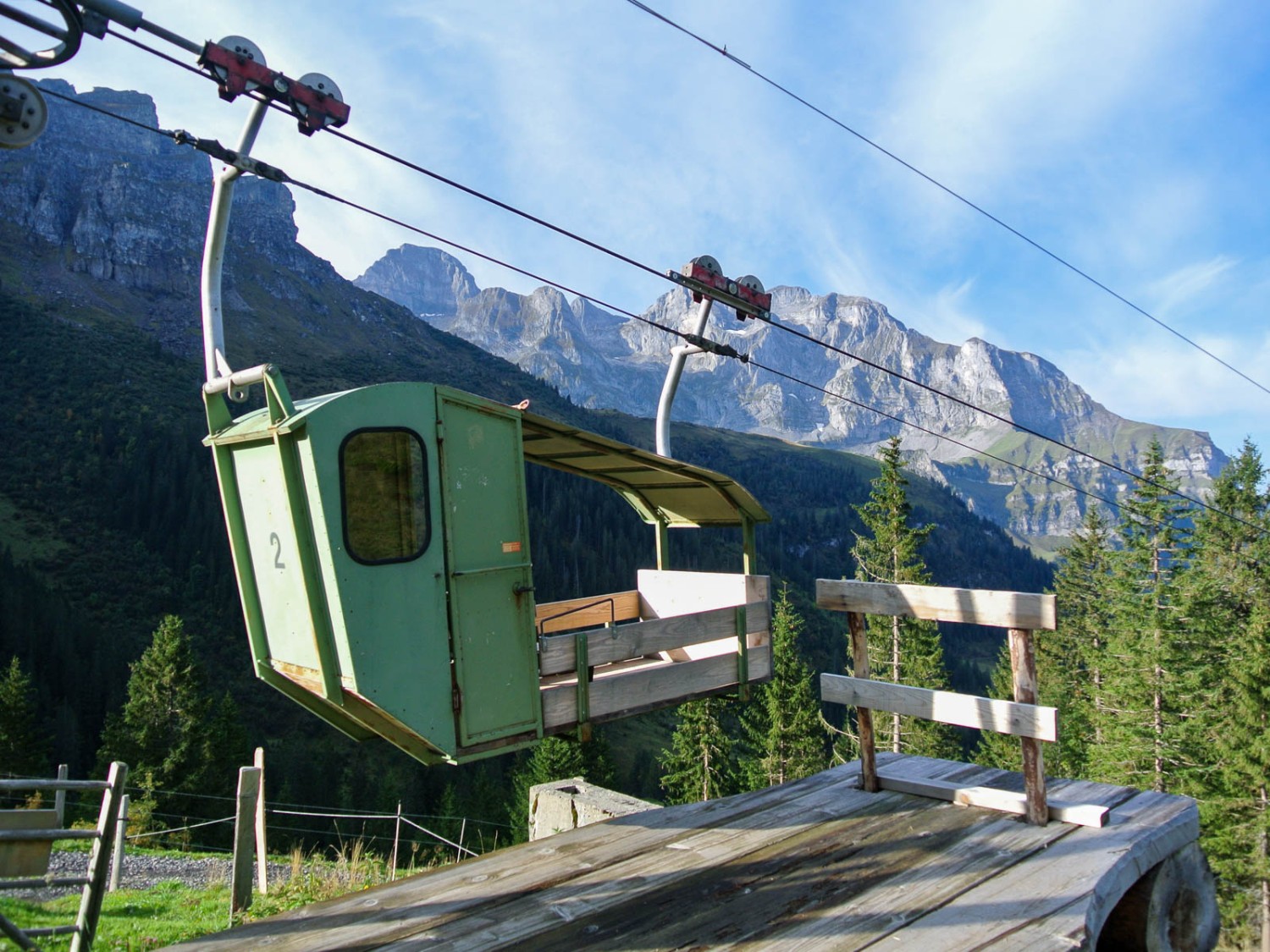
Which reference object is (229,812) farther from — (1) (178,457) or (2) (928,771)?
(1) (178,457)

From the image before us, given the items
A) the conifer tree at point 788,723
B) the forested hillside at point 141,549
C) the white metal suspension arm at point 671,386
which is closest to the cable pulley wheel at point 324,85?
the white metal suspension arm at point 671,386

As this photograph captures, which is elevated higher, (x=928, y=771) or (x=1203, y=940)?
(x=928, y=771)

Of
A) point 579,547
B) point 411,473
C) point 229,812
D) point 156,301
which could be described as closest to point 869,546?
point 411,473

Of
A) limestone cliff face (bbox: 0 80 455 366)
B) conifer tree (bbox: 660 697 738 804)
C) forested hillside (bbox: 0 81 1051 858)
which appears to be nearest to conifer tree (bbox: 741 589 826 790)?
conifer tree (bbox: 660 697 738 804)

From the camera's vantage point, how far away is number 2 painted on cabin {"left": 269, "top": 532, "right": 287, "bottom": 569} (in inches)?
185

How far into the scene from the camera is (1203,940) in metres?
4.62

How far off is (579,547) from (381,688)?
348 ft

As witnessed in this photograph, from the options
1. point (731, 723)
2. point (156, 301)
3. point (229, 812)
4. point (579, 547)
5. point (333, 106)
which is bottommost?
point (731, 723)

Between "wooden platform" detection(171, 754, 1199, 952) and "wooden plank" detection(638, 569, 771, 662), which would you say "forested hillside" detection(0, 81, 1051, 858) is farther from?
"wooden platform" detection(171, 754, 1199, 952)

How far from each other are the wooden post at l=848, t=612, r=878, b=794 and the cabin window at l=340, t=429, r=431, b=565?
8.92ft

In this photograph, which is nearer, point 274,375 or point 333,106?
point 274,375

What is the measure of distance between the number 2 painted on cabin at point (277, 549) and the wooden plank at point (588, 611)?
341 centimetres

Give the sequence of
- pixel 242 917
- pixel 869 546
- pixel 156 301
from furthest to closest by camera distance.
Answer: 1. pixel 156 301
2. pixel 869 546
3. pixel 242 917

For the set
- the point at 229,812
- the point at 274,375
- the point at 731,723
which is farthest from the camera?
the point at 731,723
